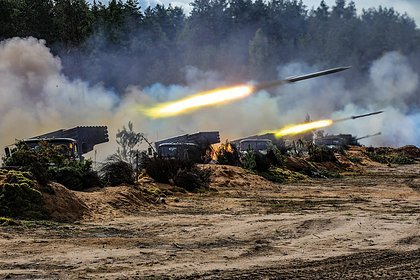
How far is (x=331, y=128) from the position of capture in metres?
76.3

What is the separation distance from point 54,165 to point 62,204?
4.76 metres


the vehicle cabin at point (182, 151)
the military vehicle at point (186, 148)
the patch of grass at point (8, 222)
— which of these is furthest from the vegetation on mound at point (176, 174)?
the patch of grass at point (8, 222)

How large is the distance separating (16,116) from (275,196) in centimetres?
2367

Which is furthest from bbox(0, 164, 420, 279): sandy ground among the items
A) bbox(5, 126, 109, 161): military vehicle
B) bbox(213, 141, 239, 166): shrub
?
bbox(213, 141, 239, 166): shrub

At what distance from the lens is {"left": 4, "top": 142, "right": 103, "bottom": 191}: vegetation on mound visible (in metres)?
17.4

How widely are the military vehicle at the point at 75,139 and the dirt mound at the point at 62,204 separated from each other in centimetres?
771

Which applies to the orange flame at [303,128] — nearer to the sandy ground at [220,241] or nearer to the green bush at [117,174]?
the green bush at [117,174]

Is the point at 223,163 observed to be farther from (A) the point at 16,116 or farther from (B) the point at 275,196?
(A) the point at 16,116

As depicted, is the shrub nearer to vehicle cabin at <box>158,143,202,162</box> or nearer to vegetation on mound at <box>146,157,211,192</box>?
vehicle cabin at <box>158,143,202,162</box>

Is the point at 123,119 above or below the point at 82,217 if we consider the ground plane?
above

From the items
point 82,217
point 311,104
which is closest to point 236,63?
point 311,104

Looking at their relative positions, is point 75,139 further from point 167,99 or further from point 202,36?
point 202,36

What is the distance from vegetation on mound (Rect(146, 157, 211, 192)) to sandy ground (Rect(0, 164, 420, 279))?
9.62 feet

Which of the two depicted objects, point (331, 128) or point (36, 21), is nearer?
point (36, 21)
